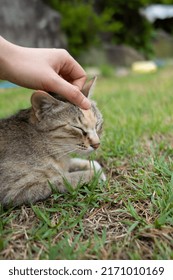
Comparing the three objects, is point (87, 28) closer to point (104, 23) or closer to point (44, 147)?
point (104, 23)

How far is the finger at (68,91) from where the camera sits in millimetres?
2287

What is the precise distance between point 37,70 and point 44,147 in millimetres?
502

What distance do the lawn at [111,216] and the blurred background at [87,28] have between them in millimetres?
6631

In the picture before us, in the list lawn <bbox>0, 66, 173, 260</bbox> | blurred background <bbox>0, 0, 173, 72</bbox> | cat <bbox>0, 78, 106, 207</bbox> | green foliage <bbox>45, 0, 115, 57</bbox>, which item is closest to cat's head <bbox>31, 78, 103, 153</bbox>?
cat <bbox>0, 78, 106, 207</bbox>

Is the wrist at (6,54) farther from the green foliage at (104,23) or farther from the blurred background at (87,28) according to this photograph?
the green foliage at (104,23)

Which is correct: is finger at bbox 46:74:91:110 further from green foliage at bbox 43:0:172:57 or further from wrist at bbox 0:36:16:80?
green foliage at bbox 43:0:172:57

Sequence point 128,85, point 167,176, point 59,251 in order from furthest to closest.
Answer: point 128,85, point 167,176, point 59,251

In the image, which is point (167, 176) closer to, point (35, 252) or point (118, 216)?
point (118, 216)

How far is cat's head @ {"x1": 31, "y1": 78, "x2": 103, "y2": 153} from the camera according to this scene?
2357 millimetres

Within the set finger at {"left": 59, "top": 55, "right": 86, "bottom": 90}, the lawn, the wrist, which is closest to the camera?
the lawn

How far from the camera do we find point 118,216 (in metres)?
2.11

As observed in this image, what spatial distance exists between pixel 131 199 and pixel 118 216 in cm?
20

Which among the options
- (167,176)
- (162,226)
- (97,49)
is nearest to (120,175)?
(167,176)
